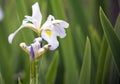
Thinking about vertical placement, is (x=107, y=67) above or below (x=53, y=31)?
below

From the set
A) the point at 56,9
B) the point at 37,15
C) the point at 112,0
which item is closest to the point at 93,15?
the point at 112,0

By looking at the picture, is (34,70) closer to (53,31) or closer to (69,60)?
(53,31)

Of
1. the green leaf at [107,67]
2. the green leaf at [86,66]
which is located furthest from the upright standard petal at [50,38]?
the green leaf at [107,67]

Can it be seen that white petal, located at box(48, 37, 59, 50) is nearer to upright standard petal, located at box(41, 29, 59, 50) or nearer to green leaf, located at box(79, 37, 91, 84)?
upright standard petal, located at box(41, 29, 59, 50)

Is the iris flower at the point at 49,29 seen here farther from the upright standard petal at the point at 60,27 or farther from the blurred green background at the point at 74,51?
the blurred green background at the point at 74,51

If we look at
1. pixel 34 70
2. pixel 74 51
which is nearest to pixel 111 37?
pixel 74 51

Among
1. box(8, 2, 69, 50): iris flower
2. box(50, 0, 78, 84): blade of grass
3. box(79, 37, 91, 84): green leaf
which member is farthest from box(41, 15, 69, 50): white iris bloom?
box(50, 0, 78, 84): blade of grass

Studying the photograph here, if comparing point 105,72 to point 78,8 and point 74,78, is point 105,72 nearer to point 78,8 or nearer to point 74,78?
point 74,78
